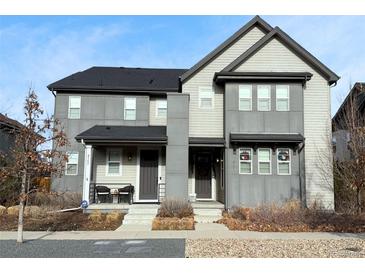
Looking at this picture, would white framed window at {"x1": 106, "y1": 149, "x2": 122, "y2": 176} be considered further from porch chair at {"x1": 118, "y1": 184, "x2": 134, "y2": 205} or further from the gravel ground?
the gravel ground

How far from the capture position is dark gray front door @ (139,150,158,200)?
18.2 m

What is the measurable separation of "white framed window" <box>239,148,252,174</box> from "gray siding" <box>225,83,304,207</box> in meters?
0.18

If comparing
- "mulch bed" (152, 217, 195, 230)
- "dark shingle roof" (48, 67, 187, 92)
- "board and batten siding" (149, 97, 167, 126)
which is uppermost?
"dark shingle roof" (48, 67, 187, 92)

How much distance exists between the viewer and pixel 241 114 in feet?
54.6

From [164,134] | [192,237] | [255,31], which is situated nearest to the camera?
[192,237]

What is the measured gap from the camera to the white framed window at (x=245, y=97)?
1675 cm

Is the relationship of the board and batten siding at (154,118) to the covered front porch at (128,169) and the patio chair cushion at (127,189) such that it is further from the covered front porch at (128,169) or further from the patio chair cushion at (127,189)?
the patio chair cushion at (127,189)

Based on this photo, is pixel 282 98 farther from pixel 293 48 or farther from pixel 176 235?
pixel 176 235

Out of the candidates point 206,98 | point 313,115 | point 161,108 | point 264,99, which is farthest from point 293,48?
point 161,108

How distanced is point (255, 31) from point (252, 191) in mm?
8112

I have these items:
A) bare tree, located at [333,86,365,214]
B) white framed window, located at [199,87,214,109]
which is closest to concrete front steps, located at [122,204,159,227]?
white framed window, located at [199,87,214,109]

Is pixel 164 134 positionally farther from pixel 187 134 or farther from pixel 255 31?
pixel 255 31

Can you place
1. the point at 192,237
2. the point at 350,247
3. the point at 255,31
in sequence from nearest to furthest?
the point at 350,247, the point at 192,237, the point at 255,31

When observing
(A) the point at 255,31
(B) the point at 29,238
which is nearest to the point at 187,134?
(A) the point at 255,31
